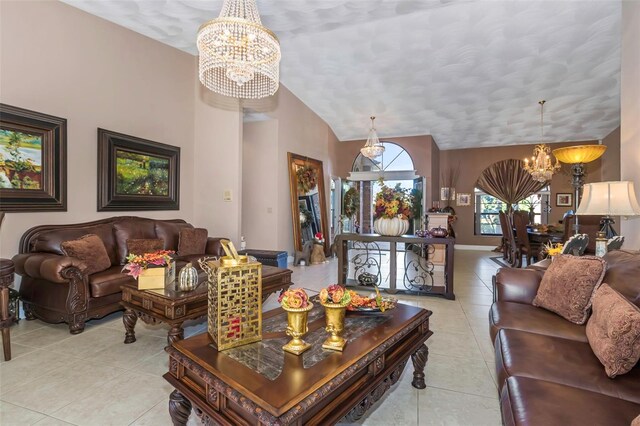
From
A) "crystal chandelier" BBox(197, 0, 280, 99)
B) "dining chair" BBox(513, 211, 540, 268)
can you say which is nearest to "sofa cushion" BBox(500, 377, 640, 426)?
"crystal chandelier" BBox(197, 0, 280, 99)

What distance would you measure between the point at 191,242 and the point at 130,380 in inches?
104

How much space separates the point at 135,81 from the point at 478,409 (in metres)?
5.56

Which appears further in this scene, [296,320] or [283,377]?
[296,320]

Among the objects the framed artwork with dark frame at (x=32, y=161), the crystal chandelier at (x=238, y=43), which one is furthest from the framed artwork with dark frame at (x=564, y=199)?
the framed artwork with dark frame at (x=32, y=161)

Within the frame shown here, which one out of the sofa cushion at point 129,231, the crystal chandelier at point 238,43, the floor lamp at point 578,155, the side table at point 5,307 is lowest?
the side table at point 5,307

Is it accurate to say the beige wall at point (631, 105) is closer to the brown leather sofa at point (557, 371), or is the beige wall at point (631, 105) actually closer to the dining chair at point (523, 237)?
the brown leather sofa at point (557, 371)

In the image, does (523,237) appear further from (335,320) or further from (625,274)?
(335,320)

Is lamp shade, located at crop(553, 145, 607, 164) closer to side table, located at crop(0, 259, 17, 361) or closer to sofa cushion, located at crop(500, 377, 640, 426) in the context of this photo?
sofa cushion, located at crop(500, 377, 640, 426)

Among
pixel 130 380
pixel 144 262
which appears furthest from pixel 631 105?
pixel 130 380

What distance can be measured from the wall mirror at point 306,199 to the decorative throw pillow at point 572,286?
5138 mm

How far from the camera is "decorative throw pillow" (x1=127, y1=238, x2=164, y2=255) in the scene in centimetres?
397

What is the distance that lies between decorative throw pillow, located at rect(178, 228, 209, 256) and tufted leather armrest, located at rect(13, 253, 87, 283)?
61.3 inches

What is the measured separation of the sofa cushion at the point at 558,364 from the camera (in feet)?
4.35

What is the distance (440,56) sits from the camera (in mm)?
5395
